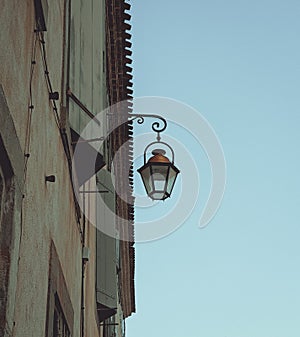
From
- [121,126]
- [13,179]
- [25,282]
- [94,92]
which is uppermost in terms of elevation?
[121,126]

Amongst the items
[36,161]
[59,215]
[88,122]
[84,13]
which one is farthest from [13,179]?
[84,13]

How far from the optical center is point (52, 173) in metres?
6.57

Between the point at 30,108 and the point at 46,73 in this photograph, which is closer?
the point at 30,108

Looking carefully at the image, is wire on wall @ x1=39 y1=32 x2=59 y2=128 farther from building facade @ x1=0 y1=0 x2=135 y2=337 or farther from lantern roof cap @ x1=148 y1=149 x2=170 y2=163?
lantern roof cap @ x1=148 y1=149 x2=170 y2=163

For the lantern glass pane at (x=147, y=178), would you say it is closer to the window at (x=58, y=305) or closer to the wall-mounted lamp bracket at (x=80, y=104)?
the wall-mounted lamp bracket at (x=80, y=104)

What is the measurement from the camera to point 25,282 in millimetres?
5188

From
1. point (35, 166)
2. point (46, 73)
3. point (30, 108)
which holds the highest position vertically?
point (46, 73)

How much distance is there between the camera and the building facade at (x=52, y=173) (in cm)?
460

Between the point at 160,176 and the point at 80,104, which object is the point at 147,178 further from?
the point at 80,104

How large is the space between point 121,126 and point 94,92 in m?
6.40

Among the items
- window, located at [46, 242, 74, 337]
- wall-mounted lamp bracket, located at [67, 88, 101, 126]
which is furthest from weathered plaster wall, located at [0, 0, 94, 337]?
wall-mounted lamp bracket, located at [67, 88, 101, 126]

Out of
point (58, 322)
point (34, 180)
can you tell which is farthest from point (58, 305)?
point (34, 180)

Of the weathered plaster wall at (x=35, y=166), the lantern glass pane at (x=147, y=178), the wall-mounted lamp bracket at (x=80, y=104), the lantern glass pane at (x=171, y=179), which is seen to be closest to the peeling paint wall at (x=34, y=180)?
the weathered plaster wall at (x=35, y=166)

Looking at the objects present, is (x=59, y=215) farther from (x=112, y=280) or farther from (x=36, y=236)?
(x=112, y=280)
